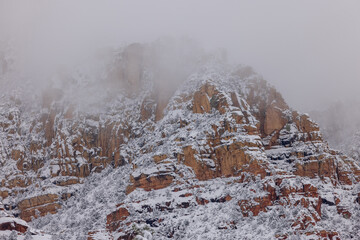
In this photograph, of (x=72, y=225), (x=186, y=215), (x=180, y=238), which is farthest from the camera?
(x=72, y=225)

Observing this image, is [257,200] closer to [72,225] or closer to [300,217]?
[300,217]

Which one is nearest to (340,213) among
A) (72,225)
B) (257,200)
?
(257,200)

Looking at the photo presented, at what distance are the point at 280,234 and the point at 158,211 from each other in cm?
4892

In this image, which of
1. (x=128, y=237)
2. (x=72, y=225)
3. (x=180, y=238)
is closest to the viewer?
(x=128, y=237)

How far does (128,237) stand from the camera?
522 ft

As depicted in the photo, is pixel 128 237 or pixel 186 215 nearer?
pixel 128 237

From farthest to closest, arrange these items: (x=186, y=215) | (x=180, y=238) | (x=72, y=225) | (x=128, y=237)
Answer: (x=72, y=225) < (x=186, y=215) < (x=180, y=238) < (x=128, y=237)

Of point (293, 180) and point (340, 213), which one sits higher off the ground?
point (293, 180)

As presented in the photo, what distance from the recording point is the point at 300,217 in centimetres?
16525

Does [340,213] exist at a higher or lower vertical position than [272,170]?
lower

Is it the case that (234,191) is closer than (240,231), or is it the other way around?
(240,231)

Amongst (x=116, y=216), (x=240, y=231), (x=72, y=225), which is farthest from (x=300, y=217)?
(x=72, y=225)

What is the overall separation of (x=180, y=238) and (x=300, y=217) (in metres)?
41.0

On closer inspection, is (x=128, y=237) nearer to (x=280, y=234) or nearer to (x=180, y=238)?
(x=180, y=238)
